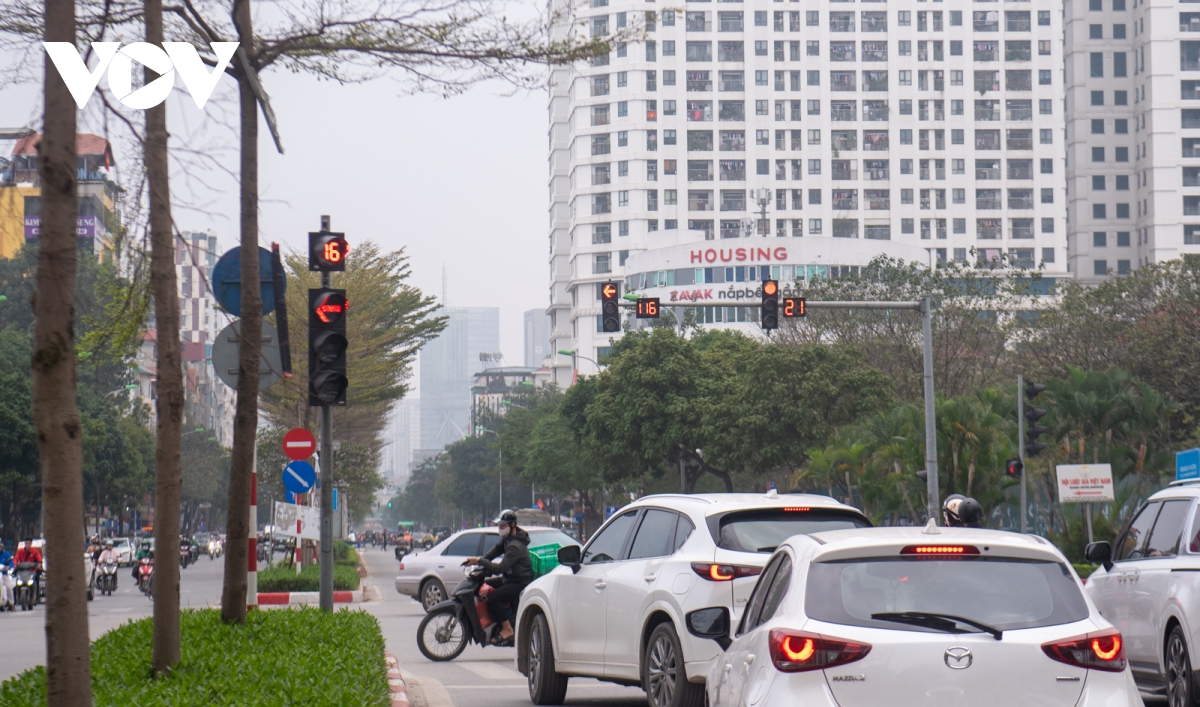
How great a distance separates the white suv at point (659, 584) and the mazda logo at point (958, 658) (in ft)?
11.7

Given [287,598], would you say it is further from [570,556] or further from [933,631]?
[933,631]

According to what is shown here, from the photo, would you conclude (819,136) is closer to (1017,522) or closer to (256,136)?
(1017,522)

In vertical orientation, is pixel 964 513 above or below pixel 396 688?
above

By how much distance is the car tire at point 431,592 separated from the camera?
25969mm

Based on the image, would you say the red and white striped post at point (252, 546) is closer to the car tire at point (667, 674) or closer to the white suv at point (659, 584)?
the white suv at point (659, 584)

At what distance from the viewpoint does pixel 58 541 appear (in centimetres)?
544

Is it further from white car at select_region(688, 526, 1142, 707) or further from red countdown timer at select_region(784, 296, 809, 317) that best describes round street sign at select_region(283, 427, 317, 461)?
white car at select_region(688, 526, 1142, 707)

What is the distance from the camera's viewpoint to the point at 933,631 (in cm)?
579

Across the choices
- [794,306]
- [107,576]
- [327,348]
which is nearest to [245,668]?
[327,348]

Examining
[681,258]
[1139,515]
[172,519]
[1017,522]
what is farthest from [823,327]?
[681,258]

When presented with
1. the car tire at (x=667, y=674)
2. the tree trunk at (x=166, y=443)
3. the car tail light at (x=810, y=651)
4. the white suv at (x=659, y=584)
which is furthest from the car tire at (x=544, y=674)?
the car tail light at (x=810, y=651)

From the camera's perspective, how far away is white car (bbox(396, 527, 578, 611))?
25938 mm

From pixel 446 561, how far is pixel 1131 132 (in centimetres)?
10418

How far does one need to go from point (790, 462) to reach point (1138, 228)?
7758cm
